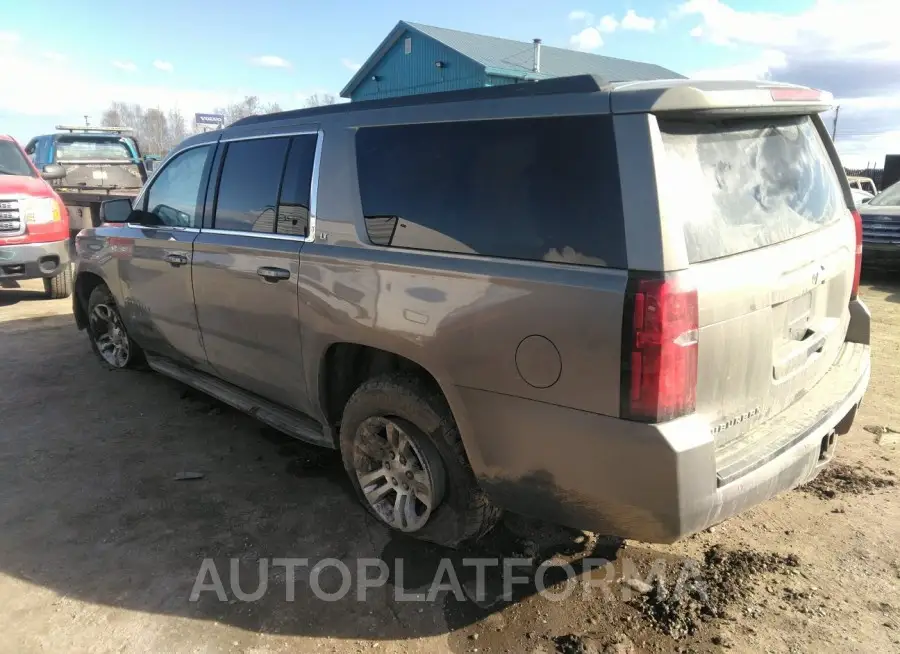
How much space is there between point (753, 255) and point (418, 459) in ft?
5.33

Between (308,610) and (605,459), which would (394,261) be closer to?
(605,459)

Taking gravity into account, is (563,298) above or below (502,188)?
below

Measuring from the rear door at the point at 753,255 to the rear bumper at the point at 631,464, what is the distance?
4.5 inches

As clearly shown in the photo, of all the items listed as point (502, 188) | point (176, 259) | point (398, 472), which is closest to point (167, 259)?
point (176, 259)

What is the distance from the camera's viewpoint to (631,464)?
216 centimetres

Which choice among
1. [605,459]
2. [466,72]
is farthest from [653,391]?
[466,72]

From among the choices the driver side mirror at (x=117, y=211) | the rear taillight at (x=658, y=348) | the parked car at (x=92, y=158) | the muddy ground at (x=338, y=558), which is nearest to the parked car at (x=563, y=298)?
the rear taillight at (x=658, y=348)

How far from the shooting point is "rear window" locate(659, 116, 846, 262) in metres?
2.17

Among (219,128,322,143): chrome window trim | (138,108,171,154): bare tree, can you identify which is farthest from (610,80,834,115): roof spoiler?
(138,108,171,154): bare tree

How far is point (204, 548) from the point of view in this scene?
10.2ft

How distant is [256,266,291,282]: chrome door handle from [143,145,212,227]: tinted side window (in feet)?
3.05

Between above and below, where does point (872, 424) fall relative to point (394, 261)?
below

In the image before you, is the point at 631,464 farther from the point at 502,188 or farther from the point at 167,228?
the point at 167,228

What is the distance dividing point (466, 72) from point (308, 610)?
2432cm
